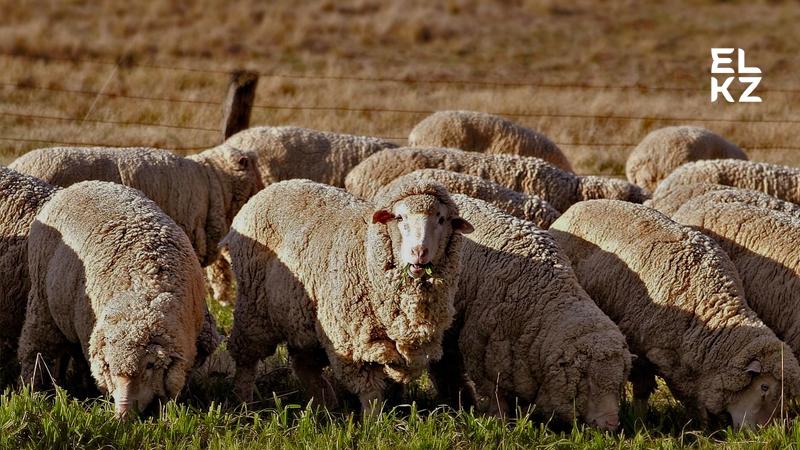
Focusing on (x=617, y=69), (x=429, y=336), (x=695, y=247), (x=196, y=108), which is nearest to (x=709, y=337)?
(x=695, y=247)

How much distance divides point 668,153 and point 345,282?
6019 mm

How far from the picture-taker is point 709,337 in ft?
18.8

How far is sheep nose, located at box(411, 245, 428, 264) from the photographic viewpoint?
4930 millimetres

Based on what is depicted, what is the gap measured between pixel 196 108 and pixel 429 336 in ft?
35.1

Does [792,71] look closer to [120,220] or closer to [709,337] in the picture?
[709,337]

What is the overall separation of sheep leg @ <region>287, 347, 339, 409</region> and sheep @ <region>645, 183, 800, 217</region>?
2847 mm

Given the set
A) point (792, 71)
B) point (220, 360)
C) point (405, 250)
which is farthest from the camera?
point (792, 71)

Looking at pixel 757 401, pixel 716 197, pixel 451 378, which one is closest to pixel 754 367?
pixel 757 401

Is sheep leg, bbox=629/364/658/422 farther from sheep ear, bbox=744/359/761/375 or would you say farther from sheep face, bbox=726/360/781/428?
sheep ear, bbox=744/359/761/375

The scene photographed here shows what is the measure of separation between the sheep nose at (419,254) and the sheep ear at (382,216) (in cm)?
34

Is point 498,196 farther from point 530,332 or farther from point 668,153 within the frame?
point 668,153

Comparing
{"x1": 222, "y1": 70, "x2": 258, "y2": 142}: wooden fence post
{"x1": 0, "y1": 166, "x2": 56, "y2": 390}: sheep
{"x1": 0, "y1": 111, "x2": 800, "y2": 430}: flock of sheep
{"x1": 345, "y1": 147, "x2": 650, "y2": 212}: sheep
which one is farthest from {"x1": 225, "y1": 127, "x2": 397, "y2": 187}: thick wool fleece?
{"x1": 0, "y1": 166, "x2": 56, "y2": 390}: sheep

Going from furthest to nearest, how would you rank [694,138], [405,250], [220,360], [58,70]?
[58,70]
[694,138]
[220,360]
[405,250]

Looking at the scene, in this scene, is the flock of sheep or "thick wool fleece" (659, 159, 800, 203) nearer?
the flock of sheep
